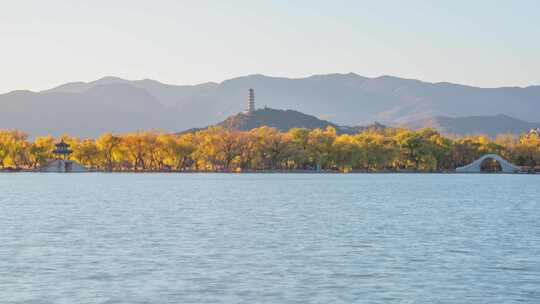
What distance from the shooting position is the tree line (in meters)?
146

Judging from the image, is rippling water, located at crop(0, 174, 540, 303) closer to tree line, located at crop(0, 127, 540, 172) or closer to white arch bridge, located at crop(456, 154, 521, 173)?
tree line, located at crop(0, 127, 540, 172)

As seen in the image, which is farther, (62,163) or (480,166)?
(480,166)

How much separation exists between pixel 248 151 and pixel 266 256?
11602 centimetres

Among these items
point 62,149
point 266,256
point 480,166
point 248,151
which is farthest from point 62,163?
point 266,256

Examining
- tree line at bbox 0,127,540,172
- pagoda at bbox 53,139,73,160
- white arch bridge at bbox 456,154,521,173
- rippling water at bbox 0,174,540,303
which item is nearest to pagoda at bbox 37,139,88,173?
pagoda at bbox 53,139,73,160

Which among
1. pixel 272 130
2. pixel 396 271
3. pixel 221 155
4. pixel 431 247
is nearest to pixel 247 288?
pixel 396 271

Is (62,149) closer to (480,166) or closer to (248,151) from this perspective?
(248,151)

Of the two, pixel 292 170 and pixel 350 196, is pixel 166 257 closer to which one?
pixel 350 196

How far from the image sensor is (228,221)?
44188 mm

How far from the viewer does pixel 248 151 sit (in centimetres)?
14512

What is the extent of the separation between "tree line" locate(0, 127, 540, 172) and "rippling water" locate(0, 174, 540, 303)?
91.8 metres

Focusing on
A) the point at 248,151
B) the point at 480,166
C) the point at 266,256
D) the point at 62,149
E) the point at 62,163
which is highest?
the point at 62,149

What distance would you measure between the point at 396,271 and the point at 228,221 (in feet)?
62.9

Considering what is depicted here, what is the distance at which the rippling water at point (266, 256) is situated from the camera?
22.2m
